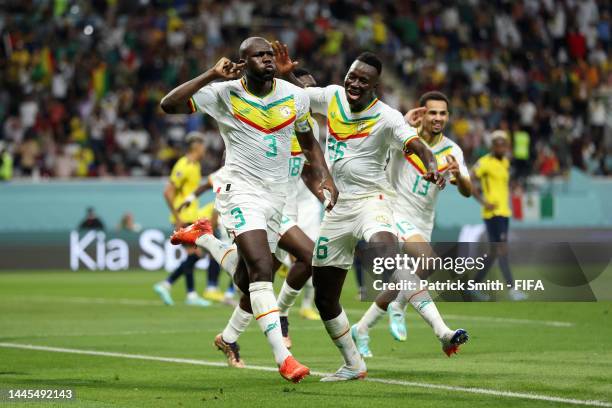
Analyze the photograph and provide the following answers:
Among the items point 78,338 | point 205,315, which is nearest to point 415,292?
point 78,338

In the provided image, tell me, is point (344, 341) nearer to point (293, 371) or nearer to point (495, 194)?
point (293, 371)

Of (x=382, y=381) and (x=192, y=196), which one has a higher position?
(x=192, y=196)

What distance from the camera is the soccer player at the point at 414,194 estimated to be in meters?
12.5

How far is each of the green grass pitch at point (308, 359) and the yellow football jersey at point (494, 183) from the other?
1647 millimetres

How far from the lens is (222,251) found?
1150cm

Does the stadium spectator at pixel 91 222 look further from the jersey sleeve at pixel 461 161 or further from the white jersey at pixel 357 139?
the white jersey at pixel 357 139

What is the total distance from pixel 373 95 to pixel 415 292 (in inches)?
74.5

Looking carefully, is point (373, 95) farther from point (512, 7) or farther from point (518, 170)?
point (512, 7)

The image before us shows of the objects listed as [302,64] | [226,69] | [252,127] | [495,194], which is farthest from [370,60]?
[302,64]

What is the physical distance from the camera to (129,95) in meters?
32.1

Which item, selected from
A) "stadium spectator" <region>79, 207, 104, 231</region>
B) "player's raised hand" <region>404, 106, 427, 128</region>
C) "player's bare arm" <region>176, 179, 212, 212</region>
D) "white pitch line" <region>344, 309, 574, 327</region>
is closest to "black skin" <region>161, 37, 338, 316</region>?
"player's raised hand" <region>404, 106, 427, 128</region>

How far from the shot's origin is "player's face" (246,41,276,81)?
10.0 meters

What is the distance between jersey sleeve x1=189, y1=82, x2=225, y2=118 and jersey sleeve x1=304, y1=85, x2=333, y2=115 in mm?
1029

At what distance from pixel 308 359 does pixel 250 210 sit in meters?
2.49
